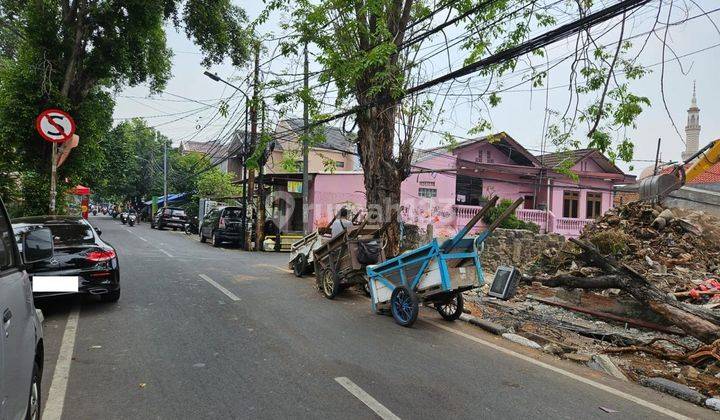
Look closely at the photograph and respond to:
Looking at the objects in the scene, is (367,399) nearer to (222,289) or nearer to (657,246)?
(222,289)

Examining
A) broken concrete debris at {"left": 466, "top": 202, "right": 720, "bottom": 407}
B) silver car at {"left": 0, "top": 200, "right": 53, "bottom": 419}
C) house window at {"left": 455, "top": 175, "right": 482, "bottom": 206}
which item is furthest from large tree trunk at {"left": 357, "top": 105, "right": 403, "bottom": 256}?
house window at {"left": 455, "top": 175, "right": 482, "bottom": 206}

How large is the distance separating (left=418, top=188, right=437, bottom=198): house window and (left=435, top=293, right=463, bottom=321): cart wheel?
17896mm

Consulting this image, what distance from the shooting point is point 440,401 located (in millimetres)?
4375

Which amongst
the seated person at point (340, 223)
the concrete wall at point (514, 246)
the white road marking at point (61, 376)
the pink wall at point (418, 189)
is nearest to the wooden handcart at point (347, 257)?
the seated person at point (340, 223)

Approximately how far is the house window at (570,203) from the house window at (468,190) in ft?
18.7

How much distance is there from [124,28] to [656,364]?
14.9 metres

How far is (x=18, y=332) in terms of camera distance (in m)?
2.70

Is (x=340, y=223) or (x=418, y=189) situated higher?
(x=418, y=189)

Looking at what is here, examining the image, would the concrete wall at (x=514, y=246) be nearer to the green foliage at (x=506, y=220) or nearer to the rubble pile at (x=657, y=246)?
the rubble pile at (x=657, y=246)

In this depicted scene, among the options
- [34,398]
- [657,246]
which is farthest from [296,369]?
[657,246]

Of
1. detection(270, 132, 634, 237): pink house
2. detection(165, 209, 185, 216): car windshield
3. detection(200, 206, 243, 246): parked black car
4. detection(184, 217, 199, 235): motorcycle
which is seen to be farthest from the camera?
detection(165, 209, 185, 216): car windshield

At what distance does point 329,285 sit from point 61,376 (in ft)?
18.0

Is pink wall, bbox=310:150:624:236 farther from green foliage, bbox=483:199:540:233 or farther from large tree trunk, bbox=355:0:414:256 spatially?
large tree trunk, bbox=355:0:414:256

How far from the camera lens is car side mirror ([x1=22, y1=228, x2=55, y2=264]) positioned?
346 cm
